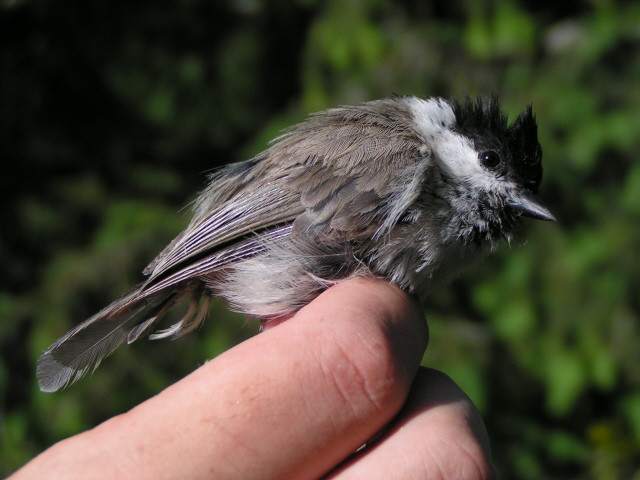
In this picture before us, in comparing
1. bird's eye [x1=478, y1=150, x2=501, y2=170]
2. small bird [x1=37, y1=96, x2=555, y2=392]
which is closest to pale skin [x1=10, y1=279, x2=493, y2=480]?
small bird [x1=37, y1=96, x2=555, y2=392]

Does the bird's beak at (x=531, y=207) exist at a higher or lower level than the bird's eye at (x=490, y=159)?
lower

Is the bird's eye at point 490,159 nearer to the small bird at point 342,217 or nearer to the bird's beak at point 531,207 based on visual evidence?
the small bird at point 342,217

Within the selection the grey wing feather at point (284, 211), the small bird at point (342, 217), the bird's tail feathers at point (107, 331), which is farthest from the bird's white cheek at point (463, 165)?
the bird's tail feathers at point (107, 331)

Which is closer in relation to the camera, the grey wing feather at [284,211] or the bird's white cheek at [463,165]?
the grey wing feather at [284,211]

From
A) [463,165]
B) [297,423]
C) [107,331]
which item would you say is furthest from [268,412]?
[463,165]

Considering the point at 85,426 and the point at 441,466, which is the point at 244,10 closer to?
the point at 85,426

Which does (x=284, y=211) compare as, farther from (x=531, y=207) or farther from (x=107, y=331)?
(x=531, y=207)
